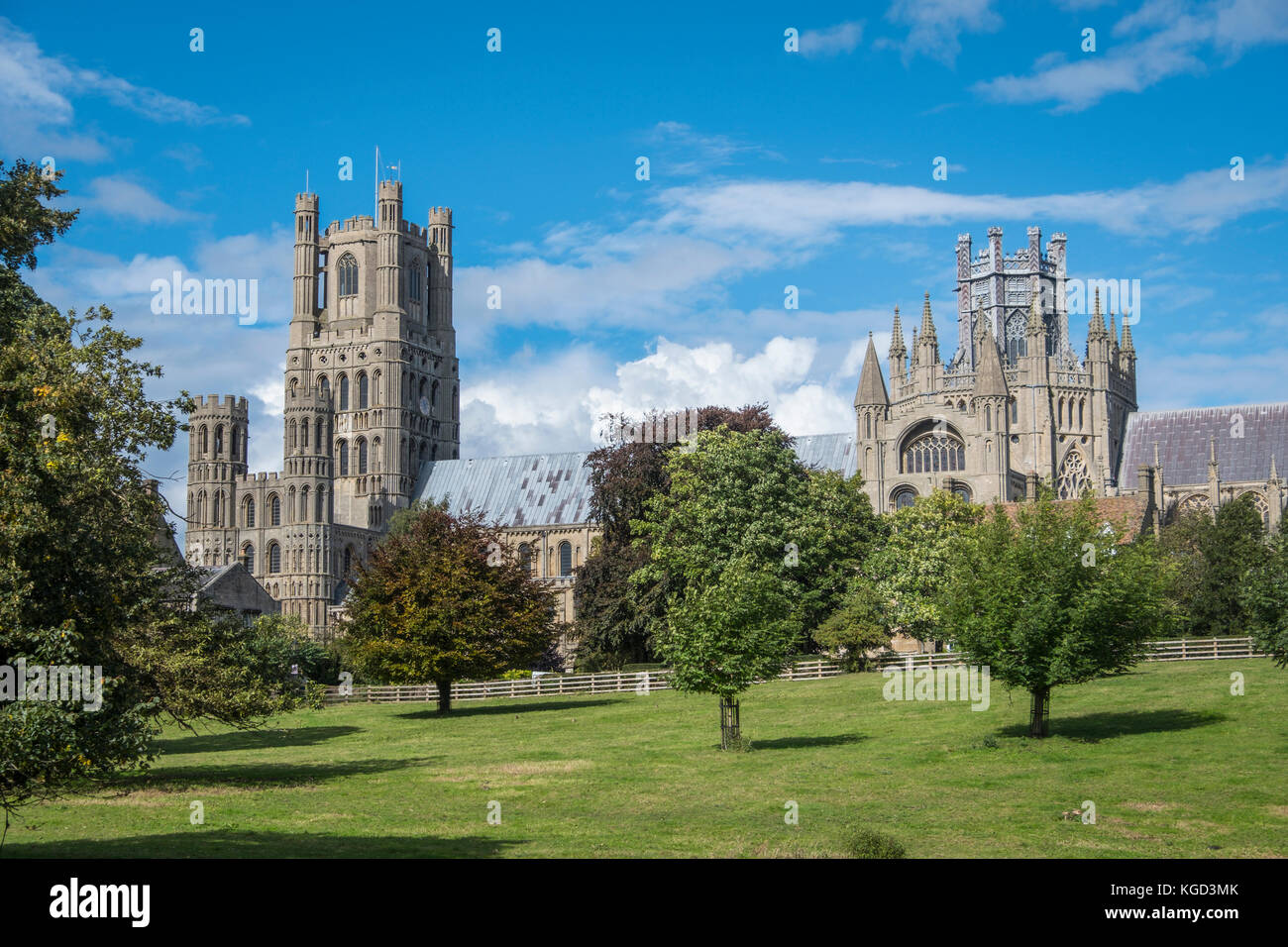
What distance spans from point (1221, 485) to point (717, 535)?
49.1m

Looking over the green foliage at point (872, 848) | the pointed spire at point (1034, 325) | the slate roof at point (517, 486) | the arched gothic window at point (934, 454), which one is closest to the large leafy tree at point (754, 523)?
the arched gothic window at point (934, 454)

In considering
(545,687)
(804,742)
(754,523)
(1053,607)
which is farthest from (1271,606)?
(545,687)

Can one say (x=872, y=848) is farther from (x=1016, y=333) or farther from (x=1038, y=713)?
(x=1016, y=333)

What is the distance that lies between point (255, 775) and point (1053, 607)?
58.6ft

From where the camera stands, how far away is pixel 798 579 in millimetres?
57969

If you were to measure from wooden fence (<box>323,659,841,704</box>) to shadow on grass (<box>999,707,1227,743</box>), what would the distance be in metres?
17.7

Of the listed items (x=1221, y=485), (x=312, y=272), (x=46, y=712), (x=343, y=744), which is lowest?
(x=343, y=744)

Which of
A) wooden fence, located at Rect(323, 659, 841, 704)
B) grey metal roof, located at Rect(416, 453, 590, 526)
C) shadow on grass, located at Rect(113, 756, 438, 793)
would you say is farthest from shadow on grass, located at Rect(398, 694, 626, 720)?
grey metal roof, located at Rect(416, 453, 590, 526)

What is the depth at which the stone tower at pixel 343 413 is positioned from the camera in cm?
10094

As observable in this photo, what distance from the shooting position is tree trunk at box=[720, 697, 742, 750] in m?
33.7

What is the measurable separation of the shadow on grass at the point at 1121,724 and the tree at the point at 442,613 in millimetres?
19144
